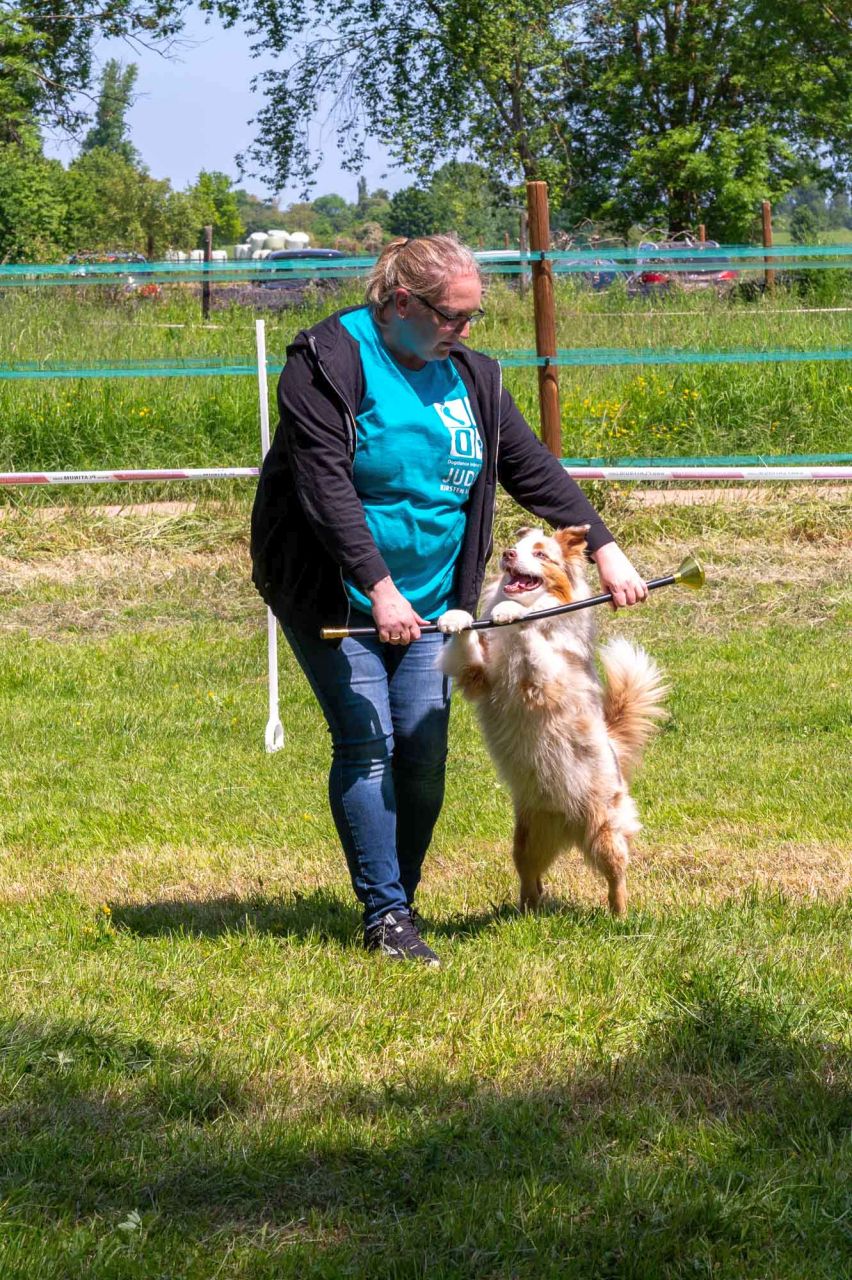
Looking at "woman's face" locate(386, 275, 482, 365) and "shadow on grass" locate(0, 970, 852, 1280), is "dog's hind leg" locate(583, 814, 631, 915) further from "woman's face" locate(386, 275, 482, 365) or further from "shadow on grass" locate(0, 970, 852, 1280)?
"woman's face" locate(386, 275, 482, 365)

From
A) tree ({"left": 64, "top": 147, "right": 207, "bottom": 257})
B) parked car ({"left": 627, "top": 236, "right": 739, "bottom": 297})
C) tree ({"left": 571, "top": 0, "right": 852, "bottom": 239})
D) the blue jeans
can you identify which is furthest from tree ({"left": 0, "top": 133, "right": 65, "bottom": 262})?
the blue jeans

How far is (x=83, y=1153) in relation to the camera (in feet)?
9.87

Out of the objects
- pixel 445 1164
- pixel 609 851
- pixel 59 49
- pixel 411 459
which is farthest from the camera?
pixel 59 49

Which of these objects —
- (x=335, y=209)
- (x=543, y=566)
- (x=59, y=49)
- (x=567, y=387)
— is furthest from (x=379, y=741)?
(x=335, y=209)

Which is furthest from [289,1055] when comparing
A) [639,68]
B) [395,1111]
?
[639,68]

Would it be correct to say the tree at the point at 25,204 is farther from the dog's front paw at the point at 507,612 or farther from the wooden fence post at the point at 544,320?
the dog's front paw at the point at 507,612

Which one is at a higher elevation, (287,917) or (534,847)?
(534,847)

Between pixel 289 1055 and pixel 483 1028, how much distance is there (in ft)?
1.70

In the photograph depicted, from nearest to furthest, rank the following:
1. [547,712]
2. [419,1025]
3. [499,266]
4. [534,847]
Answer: [419,1025], [547,712], [534,847], [499,266]

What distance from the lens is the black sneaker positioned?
4.19 m

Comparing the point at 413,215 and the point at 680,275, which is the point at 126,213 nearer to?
the point at 413,215

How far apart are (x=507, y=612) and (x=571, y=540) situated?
1.19ft

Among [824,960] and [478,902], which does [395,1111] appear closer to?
[824,960]

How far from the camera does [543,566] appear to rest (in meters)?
4.43
